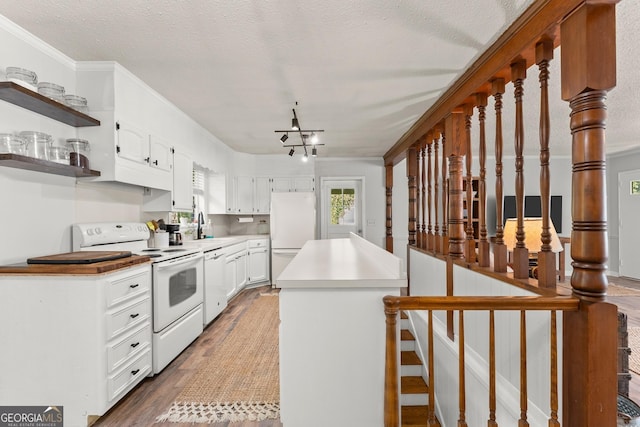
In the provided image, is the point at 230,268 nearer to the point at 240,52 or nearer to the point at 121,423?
the point at 121,423

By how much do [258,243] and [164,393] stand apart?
3.27 meters

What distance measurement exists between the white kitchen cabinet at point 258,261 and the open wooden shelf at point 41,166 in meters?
3.09

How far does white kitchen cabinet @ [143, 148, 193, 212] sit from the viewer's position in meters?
3.34

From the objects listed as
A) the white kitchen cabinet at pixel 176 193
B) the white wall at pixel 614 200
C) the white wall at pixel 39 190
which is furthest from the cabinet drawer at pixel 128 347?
the white wall at pixel 614 200

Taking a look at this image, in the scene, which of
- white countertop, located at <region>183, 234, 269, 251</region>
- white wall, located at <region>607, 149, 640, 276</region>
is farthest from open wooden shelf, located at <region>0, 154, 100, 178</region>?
white wall, located at <region>607, 149, 640, 276</region>

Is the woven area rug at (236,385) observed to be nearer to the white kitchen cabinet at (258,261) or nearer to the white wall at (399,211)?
the white kitchen cabinet at (258,261)

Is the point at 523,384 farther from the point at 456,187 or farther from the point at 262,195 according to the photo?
the point at 262,195

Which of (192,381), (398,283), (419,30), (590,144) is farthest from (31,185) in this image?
(590,144)

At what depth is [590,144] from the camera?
127 centimetres

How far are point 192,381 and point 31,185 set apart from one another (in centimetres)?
178

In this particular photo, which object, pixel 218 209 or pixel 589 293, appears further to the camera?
pixel 218 209

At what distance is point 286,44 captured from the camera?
2150mm

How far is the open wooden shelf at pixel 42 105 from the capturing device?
180cm

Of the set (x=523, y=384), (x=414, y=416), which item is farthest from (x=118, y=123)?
(x=414, y=416)
